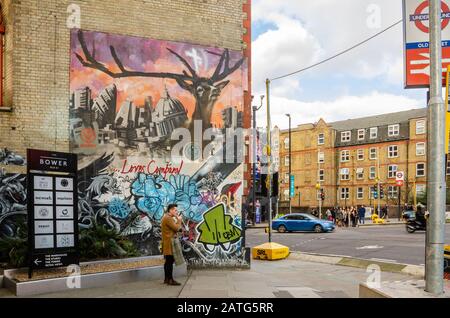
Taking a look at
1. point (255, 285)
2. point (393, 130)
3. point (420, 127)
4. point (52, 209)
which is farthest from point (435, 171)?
point (393, 130)

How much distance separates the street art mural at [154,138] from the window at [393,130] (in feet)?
191

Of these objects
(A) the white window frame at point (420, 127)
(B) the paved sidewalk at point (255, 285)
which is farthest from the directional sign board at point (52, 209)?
(A) the white window frame at point (420, 127)

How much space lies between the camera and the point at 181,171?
1305cm

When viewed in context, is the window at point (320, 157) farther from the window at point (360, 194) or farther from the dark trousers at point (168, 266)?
the dark trousers at point (168, 266)

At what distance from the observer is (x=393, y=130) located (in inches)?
2672

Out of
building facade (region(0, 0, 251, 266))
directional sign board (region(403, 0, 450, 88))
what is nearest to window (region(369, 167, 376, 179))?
building facade (region(0, 0, 251, 266))

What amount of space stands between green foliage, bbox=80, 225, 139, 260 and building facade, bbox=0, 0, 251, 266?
31 centimetres

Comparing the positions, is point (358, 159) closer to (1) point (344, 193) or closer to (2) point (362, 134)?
(2) point (362, 134)

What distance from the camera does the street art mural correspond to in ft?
40.0

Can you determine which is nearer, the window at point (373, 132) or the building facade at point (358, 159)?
the building facade at point (358, 159)

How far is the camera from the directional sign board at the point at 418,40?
878 cm
